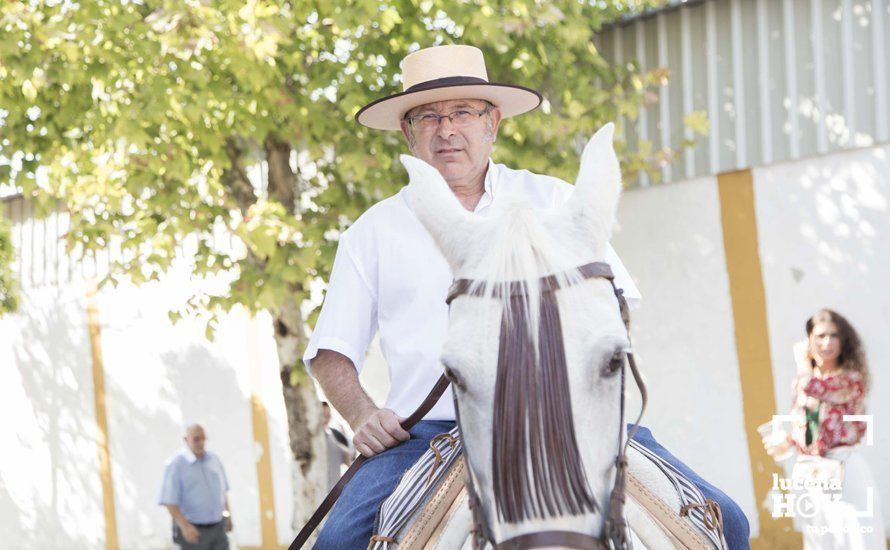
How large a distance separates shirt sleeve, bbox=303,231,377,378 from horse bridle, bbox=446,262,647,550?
1129 millimetres

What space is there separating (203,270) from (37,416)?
9991mm

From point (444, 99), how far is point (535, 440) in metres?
1.88

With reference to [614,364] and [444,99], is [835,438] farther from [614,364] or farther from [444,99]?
[614,364]

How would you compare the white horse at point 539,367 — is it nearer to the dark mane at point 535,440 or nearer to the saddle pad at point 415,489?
the dark mane at point 535,440

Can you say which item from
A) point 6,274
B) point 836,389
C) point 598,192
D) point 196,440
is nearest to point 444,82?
point 598,192

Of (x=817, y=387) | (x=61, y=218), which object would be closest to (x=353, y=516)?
(x=817, y=387)

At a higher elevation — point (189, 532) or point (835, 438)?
point (835, 438)

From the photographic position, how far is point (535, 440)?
2137 mm

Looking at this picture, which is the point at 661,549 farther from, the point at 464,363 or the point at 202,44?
the point at 202,44

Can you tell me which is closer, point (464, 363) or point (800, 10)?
point (464, 363)

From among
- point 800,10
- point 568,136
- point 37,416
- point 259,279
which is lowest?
point 37,416

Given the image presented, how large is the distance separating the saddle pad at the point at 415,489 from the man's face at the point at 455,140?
3.36 ft

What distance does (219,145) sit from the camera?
25.1ft

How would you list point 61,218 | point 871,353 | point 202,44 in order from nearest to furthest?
1. point 202,44
2. point 871,353
3. point 61,218
